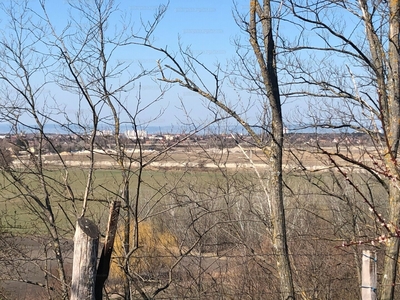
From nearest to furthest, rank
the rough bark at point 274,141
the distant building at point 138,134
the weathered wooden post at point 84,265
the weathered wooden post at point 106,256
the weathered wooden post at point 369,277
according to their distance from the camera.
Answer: the weathered wooden post at point 84,265, the weathered wooden post at point 106,256, the weathered wooden post at point 369,277, the distant building at point 138,134, the rough bark at point 274,141

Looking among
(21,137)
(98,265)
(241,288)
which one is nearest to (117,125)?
(21,137)

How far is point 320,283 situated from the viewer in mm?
8820

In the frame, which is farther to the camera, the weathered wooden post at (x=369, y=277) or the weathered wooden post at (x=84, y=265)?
the weathered wooden post at (x=369, y=277)

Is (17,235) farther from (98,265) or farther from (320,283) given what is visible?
(98,265)

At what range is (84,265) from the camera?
313 centimetres

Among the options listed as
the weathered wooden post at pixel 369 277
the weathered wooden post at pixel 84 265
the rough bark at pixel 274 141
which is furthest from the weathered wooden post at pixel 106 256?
the rough bark at pixel 274 141

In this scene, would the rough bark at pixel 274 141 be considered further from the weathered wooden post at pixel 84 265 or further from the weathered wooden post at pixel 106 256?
the weathered wooden post at pixel 84 265

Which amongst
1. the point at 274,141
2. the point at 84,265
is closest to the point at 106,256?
the point at 84,265

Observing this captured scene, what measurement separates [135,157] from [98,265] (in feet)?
7.72

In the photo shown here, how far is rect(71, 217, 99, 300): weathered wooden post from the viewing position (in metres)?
3.12

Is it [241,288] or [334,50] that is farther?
[241,288]

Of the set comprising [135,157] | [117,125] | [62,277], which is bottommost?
[62,277]

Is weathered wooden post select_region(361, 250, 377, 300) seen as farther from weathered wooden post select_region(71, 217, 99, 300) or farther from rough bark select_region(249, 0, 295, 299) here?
weathered wooden post select_region(71, 217, 99, 300)

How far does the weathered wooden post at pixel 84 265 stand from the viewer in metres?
3.12
